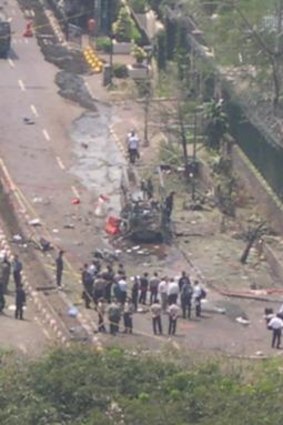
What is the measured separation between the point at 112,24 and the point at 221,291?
29612 millimetres

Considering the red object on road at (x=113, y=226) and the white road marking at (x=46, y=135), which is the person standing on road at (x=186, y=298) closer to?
the red object on road at (x=113, y=226)

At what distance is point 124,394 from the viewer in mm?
36344

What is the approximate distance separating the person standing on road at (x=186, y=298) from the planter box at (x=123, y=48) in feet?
94.3

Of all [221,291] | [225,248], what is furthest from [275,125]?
[221,291]

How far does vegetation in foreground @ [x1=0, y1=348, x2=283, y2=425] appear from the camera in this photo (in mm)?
35250

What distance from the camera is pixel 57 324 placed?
52.0m

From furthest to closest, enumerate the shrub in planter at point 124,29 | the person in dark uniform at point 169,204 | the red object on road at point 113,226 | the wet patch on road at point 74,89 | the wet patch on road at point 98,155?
1. the shrub in planter at point 124,29
2. the wet patch on road at point 74,89
3. the wet patch on road at point 98,155
4. the person in dark uniform at point 169,204
5. the red object on road at point 113,226

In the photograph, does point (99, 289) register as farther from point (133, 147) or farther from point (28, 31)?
point (28, 31)

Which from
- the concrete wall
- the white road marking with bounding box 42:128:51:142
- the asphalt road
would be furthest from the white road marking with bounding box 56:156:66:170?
the concrete wall

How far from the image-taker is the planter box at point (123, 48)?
8069 centimetres

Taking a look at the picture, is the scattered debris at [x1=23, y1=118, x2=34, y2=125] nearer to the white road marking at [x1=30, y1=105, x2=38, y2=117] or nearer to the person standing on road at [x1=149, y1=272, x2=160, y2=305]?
the white road marking at [x1=30, y1=105, x2=38, y2=117]

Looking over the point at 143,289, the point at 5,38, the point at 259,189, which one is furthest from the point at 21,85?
the point at 143,289

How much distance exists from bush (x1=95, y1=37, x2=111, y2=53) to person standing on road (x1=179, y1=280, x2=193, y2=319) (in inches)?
1148

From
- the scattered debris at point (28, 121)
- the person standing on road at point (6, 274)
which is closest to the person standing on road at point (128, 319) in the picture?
the person standing on road at point (6, 274)
